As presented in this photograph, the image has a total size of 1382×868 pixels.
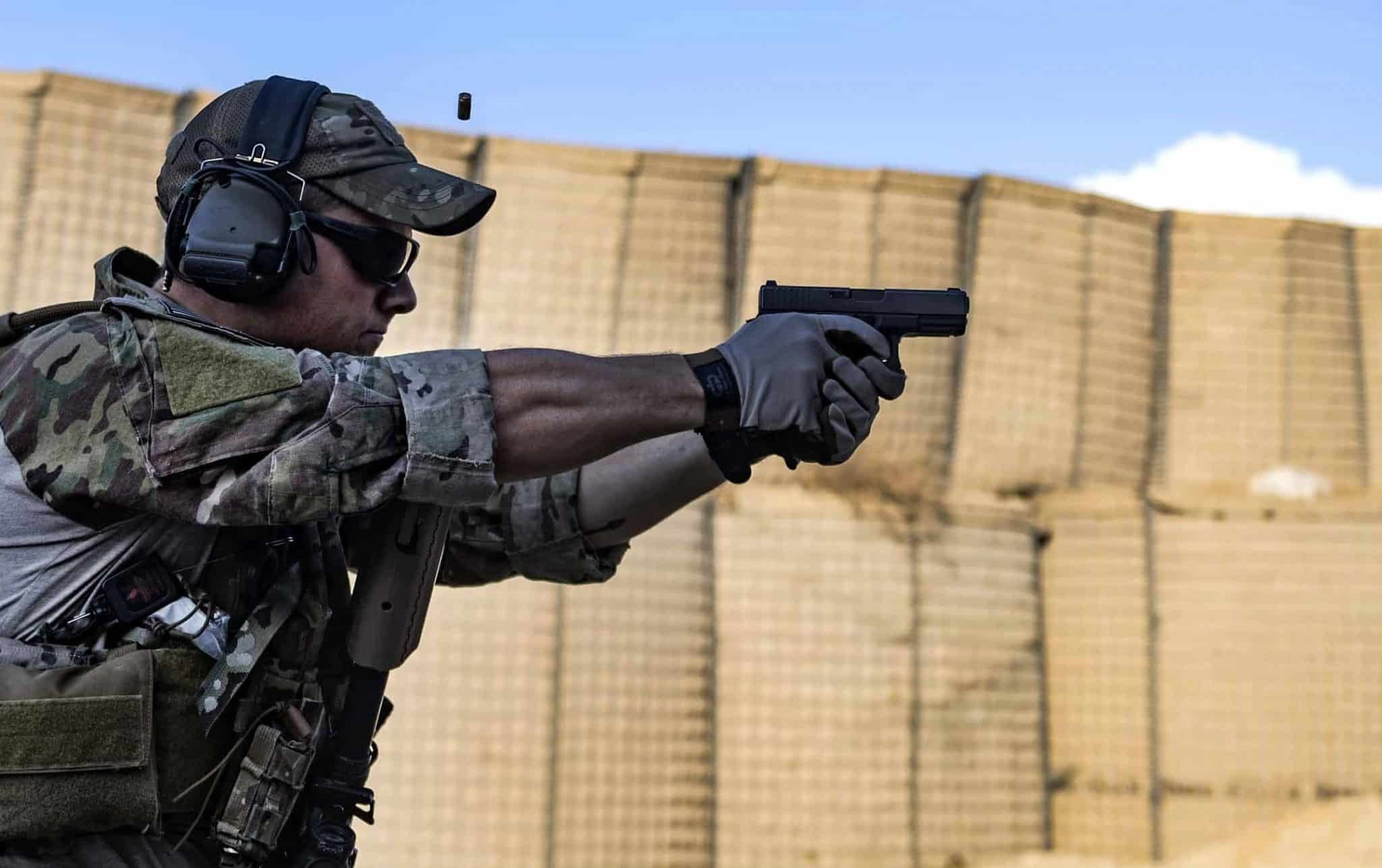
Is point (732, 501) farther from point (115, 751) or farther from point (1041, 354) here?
point (115, 751)

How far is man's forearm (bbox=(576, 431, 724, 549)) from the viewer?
2.44m

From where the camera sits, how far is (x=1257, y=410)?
16.9 feet

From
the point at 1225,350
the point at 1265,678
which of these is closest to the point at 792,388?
the point at 1265,678

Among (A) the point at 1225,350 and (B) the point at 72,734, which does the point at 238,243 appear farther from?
(A) the point at 1225,350

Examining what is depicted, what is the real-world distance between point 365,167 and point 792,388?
2.13 ft

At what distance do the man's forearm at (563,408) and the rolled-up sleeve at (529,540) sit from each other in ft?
1.97

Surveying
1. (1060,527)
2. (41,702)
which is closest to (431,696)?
(1060,527)

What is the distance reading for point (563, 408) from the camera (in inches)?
71.9

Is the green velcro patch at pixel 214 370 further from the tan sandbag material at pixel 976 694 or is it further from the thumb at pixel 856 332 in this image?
the tan sandbag material at pixel 976 694

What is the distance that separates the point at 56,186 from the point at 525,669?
1.92 m

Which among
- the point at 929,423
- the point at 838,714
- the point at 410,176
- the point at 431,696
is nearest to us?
the point at 410,176

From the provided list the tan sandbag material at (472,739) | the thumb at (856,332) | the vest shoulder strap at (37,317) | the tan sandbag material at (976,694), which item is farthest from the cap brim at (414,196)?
the tan sandbag material at (976,694)

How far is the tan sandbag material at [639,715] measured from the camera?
4.36 metres

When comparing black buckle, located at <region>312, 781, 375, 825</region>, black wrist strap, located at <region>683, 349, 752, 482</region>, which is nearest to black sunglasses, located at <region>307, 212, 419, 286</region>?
black wrist strap, located at <region>683, 349, 752, 482</region>
